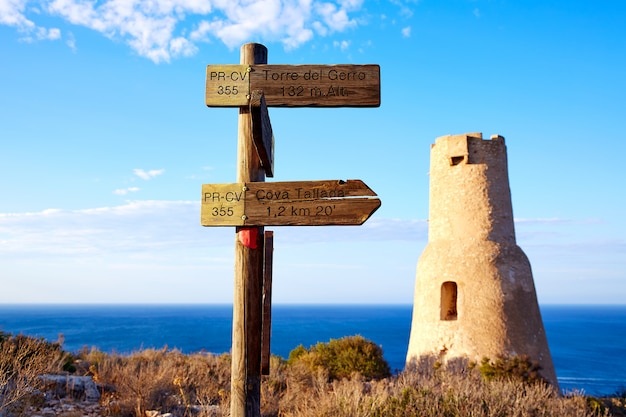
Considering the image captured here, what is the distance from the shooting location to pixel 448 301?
1345 centimetres

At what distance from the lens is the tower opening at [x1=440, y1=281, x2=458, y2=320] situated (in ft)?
42.5

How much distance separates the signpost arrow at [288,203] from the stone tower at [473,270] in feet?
32.1

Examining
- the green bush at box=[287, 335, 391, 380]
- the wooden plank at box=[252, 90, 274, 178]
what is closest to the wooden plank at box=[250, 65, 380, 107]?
the wooden plank at box=[252, 90, 274, 178]

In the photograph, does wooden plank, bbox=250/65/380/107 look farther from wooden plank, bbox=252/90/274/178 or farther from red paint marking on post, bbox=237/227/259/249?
red paint marking on post, bbox=237/227/259/249

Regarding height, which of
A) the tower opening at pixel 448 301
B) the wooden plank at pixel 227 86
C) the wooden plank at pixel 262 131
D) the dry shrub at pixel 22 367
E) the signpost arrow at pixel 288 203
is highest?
the wooden plank at pixel 227 86

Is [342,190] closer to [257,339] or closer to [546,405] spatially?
[257,339]

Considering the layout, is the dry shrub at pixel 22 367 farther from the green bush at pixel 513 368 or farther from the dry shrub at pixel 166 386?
the green bush at pixel 513 368

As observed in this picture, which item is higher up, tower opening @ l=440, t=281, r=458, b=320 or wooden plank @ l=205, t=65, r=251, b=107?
wooden plank @ l=205, t=65, r=251, b=107

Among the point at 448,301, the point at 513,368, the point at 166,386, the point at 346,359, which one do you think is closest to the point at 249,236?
the point at 166,386

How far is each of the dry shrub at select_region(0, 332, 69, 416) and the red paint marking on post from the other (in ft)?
11.4

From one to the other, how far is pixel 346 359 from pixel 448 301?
303 cm

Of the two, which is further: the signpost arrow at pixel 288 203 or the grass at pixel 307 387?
the grass at pixel 307 387

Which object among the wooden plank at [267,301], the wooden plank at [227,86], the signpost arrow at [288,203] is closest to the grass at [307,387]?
the wooden plank at [267,301]

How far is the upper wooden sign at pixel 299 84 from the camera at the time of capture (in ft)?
12.2
